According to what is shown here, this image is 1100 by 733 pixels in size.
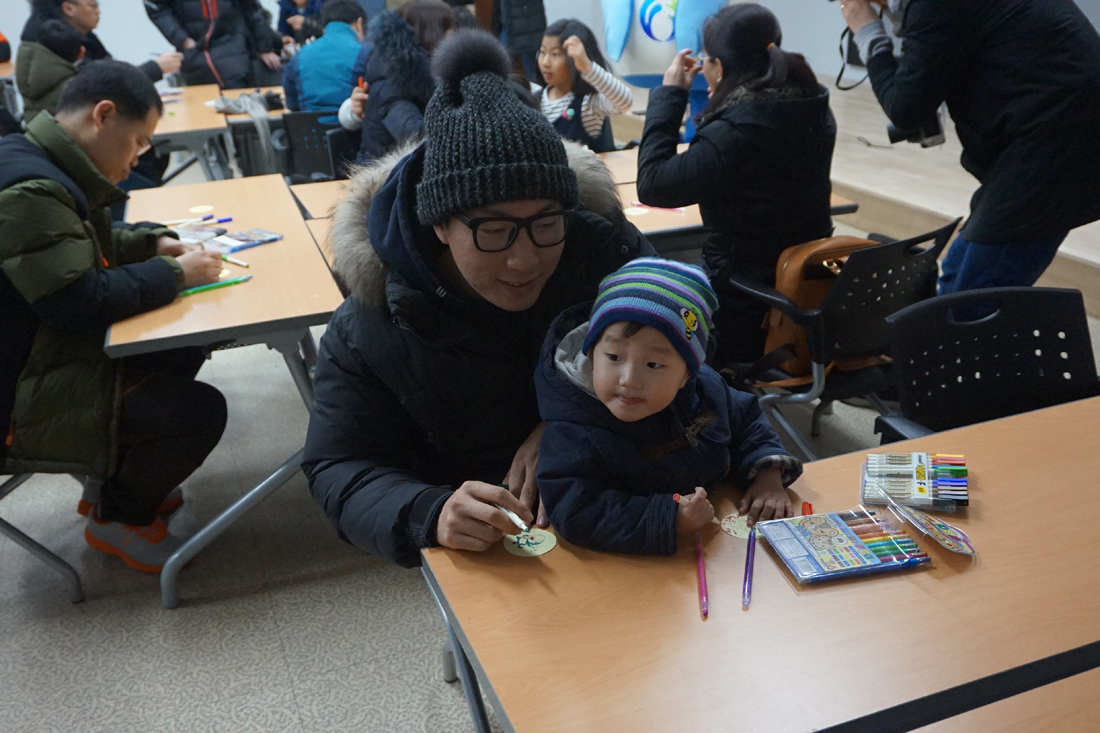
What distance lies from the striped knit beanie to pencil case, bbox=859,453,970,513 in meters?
0.34

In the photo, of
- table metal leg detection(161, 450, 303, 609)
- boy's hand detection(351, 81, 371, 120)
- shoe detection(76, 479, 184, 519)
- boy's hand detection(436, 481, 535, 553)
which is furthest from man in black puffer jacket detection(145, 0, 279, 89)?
boy's hand detection(436, 481, 535, 553)

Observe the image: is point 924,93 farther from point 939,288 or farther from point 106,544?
point 106,544

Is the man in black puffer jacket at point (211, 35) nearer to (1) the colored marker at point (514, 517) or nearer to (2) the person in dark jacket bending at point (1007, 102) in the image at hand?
(2) the person in dark jacket bending at point (1007, 102)

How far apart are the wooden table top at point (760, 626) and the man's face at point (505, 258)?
1.29ft

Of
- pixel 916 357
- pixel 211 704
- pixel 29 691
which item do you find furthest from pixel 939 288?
pixel 29 691

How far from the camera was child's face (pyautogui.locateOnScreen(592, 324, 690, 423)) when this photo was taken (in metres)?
1.03

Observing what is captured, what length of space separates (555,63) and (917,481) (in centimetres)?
294

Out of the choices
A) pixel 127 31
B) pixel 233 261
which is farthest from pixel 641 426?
pixel 127 31

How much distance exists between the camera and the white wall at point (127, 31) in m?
8.41

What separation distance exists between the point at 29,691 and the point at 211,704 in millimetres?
458

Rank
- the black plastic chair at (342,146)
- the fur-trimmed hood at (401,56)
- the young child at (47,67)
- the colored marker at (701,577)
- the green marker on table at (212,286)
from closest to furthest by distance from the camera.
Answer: the colored marker at (701,577) < the green marker on table at (212,286) < the fur-trimmed hood at (401,56) < the young child at (47,67) < the black plastic chair at (342,146)

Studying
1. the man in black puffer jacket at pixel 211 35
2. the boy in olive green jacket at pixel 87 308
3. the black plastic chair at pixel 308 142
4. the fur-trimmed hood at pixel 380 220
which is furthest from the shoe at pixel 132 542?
the man in black puffer jacket at pixel 211 35

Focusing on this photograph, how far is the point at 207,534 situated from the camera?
84.4 inches

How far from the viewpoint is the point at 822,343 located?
2.13 meters
